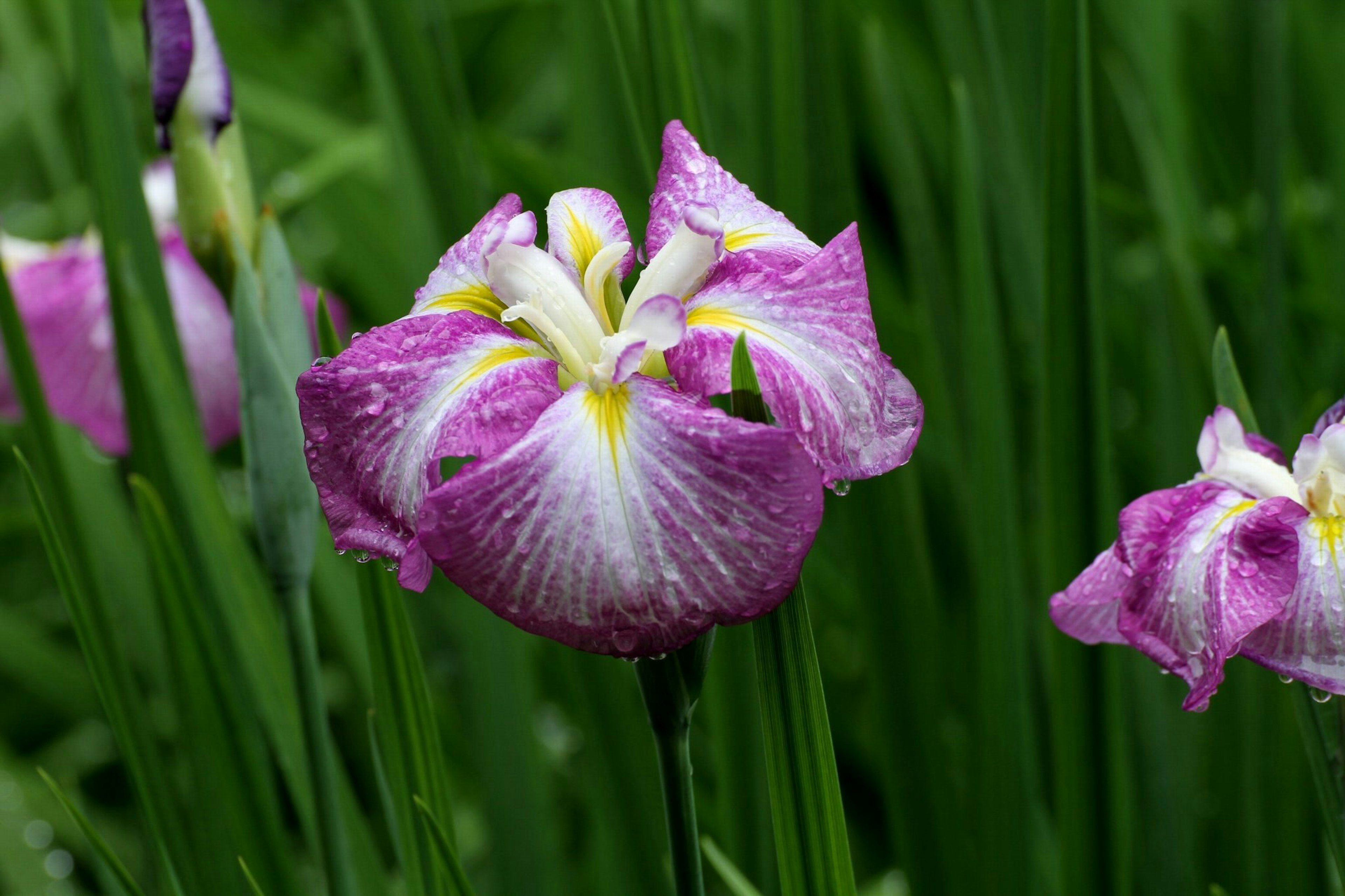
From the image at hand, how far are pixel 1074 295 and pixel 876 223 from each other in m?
0.93

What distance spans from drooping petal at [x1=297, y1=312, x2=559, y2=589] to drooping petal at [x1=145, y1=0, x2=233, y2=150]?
0.94 ft

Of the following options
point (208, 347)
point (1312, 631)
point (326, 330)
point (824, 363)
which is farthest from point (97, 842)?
point (208, 347)

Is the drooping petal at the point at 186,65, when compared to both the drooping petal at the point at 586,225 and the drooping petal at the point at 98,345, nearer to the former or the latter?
the drooping petal at the point at 586,225

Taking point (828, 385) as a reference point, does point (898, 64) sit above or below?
above

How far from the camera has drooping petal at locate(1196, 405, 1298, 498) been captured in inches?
16.3

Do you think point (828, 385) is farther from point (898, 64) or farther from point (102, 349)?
point (898, 64)

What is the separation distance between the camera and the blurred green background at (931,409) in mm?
596

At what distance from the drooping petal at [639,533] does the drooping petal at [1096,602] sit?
151 millimetres

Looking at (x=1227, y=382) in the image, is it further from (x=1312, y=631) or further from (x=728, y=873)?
(x=728, y=873)

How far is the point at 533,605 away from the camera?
1.05 ft

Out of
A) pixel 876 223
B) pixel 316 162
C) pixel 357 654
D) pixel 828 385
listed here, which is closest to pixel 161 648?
pixel 357 654

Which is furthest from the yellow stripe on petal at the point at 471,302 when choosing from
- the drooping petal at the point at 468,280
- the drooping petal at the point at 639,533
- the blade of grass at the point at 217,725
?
the blade of grass at the point at 217,725

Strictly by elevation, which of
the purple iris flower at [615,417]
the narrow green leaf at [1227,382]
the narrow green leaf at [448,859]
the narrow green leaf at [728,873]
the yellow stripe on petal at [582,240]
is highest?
the yellow stripe on petal at [582,240]

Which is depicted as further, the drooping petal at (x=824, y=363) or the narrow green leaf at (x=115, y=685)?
the narrow green leaf at (x=115, y=685)
